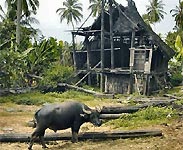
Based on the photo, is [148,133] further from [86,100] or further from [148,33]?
[148,33]

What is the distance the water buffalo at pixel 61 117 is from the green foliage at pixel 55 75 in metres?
16.3

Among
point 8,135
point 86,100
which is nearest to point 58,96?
point 86,100

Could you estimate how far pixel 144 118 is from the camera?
15.2 m

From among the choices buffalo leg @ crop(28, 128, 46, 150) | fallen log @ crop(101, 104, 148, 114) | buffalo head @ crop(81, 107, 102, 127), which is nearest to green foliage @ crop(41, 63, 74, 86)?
fallen log @ crop(101, 104, 148, 114)

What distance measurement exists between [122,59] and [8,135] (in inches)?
893

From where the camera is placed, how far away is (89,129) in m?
14.2

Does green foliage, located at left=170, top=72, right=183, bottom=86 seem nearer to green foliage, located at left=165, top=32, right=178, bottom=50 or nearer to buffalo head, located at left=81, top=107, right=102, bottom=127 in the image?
green foliage, located at left=165, top=32, right=178, bottom=50

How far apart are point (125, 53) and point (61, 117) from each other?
22858mm

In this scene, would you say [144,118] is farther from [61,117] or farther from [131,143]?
[61,117]

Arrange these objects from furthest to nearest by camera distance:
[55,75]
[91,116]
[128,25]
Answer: [128,25]
[55,75]
[91,116]

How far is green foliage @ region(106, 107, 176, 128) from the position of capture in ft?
47.3

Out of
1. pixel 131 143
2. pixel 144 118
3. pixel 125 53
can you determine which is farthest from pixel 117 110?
pixel 125 53

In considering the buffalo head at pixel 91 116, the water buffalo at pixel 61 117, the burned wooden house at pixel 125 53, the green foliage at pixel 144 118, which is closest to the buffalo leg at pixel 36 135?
the water buffalo at pixel 61 117

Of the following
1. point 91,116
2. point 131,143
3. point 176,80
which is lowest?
point 176,80
